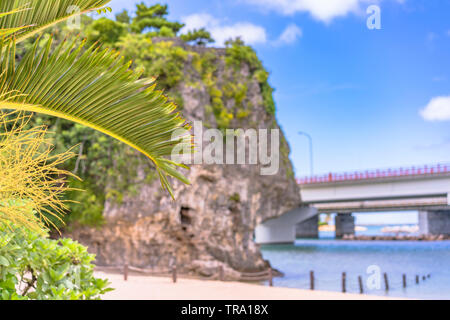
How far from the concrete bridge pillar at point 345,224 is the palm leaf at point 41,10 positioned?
78119 mm

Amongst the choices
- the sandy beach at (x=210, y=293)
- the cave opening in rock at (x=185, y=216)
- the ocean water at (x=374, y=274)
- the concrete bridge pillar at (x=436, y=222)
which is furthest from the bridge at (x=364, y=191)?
the sandy beach at (x=210, y=293)

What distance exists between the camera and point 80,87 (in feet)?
11.9

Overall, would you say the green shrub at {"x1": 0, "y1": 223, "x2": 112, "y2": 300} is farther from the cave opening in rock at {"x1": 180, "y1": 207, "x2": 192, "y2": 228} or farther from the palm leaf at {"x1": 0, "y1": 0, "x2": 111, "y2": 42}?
the cave opening in rock at {"x1": 180, "y1": 207, "x2": 192, "y2": 228}

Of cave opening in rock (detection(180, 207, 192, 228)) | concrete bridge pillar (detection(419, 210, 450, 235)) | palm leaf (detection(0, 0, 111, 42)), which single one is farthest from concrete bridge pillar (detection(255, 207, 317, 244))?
palm leaf (detection(0, 0, 111, 42))

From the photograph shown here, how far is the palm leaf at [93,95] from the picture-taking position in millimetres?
3508

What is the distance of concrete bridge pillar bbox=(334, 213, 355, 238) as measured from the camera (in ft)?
256

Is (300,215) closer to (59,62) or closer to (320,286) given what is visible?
(320,286)

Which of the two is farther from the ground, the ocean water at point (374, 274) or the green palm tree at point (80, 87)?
the green palm tree at point (80, 87)

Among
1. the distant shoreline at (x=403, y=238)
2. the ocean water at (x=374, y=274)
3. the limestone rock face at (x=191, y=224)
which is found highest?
the limestone rock face at (x=191, y=224)

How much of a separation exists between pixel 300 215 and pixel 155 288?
121 ft

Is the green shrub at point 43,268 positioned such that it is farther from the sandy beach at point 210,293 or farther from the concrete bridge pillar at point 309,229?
the concrete bridge pillar at point 309,229

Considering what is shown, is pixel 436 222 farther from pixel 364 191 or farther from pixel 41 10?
pixel 41 10

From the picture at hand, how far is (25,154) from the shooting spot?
147 inches
